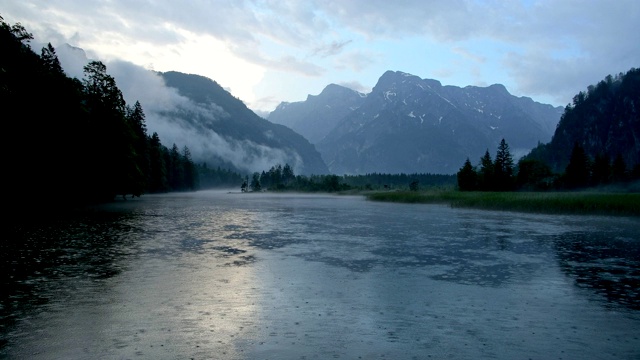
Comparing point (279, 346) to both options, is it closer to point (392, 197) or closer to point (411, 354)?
point (411, 354)

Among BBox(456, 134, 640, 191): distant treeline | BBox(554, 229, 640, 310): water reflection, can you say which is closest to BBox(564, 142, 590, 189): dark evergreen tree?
BBox(456, 134, 640, 191): distant treeline

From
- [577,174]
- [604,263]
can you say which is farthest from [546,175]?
[604,263]

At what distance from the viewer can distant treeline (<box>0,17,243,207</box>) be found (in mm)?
53250

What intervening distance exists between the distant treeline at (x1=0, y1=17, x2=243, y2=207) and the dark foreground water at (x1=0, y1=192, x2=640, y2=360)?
27492 mm

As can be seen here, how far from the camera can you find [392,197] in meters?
108

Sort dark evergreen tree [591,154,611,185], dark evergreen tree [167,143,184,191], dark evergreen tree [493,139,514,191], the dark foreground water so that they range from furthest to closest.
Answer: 1. dark evergreen tree [167,143,184,191]
2. dark evergreen tree [493,139,514,191]
3. dark evergreen tree [591,154,611,185]
4. the dark foreground water

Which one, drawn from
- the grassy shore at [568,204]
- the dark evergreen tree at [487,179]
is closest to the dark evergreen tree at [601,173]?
the dark evergreen tree at [487,179]

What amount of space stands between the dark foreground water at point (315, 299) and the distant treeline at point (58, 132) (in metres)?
27.5

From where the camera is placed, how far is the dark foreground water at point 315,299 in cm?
1126

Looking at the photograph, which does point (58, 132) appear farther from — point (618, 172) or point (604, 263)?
point (618, 172)

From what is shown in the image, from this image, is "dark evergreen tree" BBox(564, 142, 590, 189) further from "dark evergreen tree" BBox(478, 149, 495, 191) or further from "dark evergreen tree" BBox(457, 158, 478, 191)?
"dark evergreen tree" BBox(457, 158, 478, 191)

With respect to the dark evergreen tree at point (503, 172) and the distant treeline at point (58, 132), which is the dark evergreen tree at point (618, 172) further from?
the distant treeline at point (58, 132)

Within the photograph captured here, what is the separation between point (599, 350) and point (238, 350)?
911 centimetres

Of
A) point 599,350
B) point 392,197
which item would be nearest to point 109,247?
point 599,350
